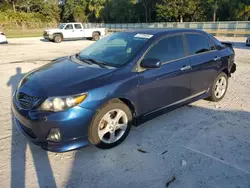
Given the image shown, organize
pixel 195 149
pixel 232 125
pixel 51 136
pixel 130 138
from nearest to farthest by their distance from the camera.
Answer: pixel 51 136 → pixel 195 149 → pixel 130 138 → pixel 232 125

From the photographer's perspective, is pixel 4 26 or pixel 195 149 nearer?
pixel 195 149

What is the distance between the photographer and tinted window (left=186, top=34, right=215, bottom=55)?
4.20 meters

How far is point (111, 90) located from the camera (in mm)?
3010

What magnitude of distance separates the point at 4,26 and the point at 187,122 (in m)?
43.9

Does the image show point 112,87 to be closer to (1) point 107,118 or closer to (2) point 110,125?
(1) point 107,118

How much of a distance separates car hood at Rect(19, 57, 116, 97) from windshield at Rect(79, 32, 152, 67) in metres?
0.32

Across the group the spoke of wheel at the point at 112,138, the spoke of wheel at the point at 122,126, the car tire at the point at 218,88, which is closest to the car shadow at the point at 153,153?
the spoke of wheel at the point at 112,138

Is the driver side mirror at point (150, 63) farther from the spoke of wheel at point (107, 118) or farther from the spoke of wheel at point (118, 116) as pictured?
the spoke of wheel at point (107, 118)

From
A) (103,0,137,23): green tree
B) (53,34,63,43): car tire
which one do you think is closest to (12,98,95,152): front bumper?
(53,34,63,43): car tire

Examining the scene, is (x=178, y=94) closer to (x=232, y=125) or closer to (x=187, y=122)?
(x=187, y=122)

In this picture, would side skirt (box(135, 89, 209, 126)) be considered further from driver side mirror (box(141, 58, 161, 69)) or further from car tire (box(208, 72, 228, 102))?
driver side mirror (box(141, 58, 161, 69))

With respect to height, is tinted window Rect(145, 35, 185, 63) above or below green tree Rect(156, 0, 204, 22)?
below

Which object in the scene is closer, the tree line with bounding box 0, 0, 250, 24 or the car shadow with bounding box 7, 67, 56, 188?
the car shadow with bounding box 7, 67, 56, 188

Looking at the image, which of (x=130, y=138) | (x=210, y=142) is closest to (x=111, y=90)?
(x=130, y=138)
